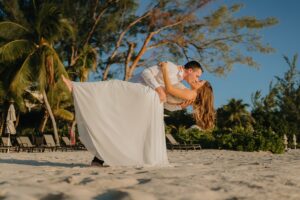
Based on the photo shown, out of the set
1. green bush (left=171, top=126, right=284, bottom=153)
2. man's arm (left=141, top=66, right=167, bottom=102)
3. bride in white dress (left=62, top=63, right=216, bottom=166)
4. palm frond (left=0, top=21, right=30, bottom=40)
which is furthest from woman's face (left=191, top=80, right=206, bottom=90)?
palm frond (left=0, top=21, right=30, bottom=40)

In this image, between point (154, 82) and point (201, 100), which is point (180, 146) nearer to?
point (201, 100)

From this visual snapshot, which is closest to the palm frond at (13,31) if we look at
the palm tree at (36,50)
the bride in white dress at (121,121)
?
the palm tree at (36,50)

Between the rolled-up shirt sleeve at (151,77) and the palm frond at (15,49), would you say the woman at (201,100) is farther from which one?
the palm frond at (15,49)

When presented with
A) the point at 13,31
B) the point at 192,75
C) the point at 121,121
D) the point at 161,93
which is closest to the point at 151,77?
the point at 161,93

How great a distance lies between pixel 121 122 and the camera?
5.92 m

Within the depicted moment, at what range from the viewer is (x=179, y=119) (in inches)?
1452

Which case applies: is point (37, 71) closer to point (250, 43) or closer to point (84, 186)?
point (250, 43)

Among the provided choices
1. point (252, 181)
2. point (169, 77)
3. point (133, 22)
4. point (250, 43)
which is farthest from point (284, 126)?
point (252, 181)

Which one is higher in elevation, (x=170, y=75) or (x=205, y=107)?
(x=170, y=75)

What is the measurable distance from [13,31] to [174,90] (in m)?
15.8

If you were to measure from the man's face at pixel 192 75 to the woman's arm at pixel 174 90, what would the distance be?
157 mm

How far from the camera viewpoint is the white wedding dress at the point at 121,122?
229 inches

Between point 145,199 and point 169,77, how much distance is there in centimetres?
304

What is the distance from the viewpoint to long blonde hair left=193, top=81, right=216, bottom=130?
6.19m
